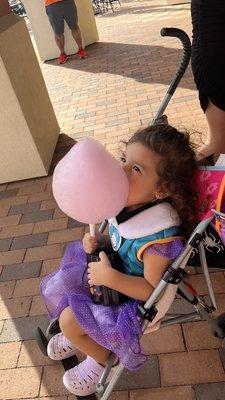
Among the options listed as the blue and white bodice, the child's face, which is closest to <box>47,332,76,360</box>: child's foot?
the blue and white bodice

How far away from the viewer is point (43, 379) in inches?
78.1

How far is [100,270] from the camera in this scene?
1524 mm

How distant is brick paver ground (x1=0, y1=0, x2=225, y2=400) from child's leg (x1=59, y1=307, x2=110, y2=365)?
0.32 m

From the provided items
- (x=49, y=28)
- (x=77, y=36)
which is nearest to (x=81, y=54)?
(x=77, y=36)

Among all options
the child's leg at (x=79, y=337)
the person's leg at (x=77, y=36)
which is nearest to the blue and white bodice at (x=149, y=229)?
the child's leg at (x=79, y=337)

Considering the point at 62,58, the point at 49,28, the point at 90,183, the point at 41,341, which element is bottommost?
the point at 62,58

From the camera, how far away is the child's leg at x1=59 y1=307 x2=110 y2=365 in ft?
5.36

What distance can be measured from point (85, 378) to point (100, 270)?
1.96 feet

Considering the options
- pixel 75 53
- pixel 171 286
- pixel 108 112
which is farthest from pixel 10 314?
pixel 75 53

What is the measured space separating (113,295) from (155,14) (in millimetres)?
10514

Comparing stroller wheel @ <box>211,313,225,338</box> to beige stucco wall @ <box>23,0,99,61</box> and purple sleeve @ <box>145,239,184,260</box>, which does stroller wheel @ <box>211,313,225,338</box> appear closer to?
purple sleeve @ <box>145,239,184,260</box>

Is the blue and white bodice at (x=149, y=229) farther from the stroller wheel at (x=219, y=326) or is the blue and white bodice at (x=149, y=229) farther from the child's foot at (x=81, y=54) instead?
the child's foot at (x=81, y=54)

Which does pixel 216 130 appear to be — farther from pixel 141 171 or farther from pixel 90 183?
pixel 90 183

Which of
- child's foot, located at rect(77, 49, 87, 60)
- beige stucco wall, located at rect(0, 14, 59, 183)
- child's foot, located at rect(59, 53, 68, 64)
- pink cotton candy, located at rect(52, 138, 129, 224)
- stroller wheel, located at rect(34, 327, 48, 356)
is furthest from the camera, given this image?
child's foot, located at rect(59, 53, 68, 64)
